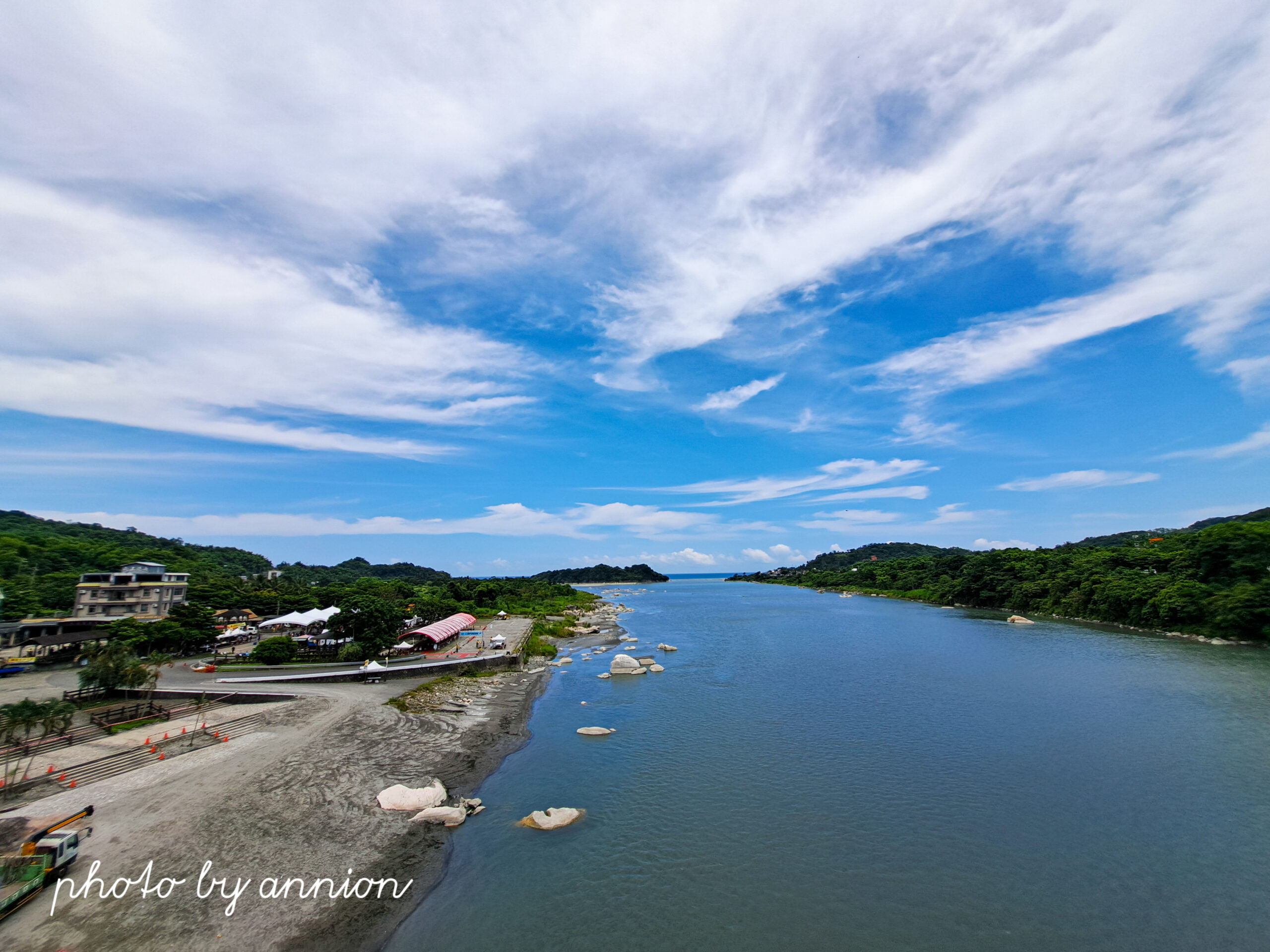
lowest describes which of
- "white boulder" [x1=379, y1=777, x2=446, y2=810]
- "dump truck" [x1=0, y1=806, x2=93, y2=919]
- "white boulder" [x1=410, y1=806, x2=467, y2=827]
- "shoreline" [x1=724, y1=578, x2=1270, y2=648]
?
"white boulder" [x1=410, y1=806, x2=467, y2=827]

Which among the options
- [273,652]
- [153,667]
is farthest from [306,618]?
[153,667]

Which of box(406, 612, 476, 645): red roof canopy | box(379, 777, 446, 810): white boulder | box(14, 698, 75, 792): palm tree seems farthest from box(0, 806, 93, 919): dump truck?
box(406, 612, 476, 645): red roof canopy

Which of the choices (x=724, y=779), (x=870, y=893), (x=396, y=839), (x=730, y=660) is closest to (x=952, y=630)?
(x=730, y=660)

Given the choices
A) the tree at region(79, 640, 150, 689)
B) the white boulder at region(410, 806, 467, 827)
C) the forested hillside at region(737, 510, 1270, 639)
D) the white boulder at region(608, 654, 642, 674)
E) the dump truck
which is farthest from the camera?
the forested hillside at region(737, 510, 1270, 639)

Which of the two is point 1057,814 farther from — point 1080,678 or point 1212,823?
point 1080,678

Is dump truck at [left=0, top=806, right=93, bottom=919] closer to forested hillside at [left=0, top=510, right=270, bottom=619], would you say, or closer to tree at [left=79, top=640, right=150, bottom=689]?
tree at [left=79, top=640, right=150, bottom=689]

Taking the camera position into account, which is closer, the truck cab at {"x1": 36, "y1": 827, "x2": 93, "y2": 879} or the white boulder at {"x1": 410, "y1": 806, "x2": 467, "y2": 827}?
the truck cab at {"x1": 36, "y1": 827, "x2": 93, "y2": 879}
